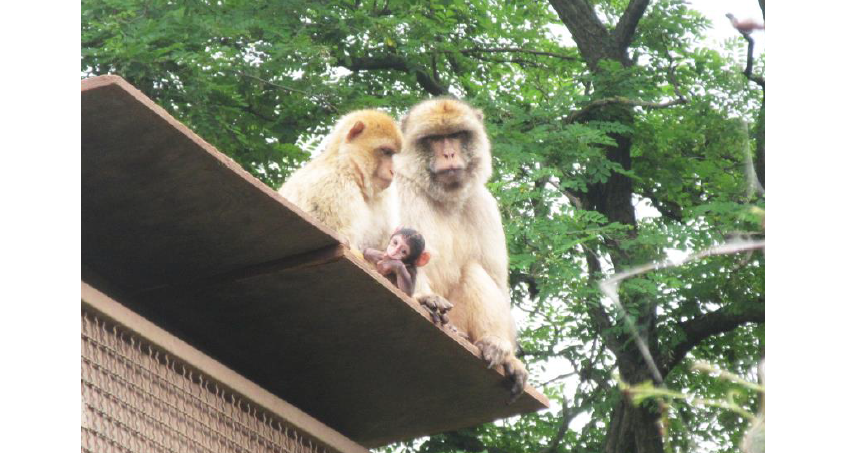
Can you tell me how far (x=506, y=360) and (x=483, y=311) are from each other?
28.9 inches

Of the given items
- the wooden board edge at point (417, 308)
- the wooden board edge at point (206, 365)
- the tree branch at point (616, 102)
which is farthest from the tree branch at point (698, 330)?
the wooden board edge at point (206, 365)

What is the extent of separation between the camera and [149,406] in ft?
10.7

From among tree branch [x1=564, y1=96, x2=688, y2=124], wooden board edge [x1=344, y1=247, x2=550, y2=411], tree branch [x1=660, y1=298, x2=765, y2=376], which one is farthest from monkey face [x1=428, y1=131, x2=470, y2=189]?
tree branch [x1=660, y1=298, x2=765, y2=376]

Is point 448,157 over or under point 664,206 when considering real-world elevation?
under

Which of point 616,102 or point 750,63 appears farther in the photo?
point 616,102

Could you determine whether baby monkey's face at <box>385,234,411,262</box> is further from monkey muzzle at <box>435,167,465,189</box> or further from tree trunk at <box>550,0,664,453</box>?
tree trunk at <box>550,0,664,453</box>

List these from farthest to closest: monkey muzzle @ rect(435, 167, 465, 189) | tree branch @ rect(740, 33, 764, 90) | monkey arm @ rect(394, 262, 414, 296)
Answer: tree branch @ rect(740, 33, 764, 90), monkey muzzle @ rect(435, 167, 465, 189), monkey arm @ rect(394, 262, 414, 296)

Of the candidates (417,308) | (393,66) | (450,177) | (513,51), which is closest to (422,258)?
(417,308)

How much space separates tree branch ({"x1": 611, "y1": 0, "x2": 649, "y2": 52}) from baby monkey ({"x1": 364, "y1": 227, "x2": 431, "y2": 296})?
26.1 ft

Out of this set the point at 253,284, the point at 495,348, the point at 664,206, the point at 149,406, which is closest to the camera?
the point at 149,406

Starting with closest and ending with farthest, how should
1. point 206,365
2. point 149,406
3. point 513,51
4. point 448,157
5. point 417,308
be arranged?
1. point 149,406
2. point 206,365
3. point 417,308
4. point 448,157
5. point 513,51

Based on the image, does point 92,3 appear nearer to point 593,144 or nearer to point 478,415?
point 593,144

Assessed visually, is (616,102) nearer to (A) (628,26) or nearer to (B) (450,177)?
(A) (628,26)

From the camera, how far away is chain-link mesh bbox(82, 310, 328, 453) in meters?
3.05
